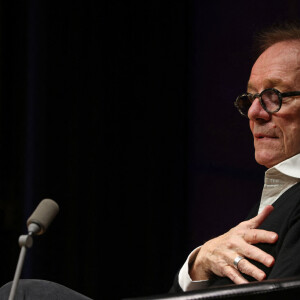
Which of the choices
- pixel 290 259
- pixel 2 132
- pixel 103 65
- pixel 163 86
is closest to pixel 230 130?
pixel 163 86

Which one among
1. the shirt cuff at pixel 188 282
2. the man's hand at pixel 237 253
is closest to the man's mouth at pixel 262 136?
the man's hand at pixel 237 253

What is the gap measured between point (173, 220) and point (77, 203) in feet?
2.09

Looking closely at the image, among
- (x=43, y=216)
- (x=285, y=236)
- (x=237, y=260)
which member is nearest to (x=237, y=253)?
(x=237, y=260)

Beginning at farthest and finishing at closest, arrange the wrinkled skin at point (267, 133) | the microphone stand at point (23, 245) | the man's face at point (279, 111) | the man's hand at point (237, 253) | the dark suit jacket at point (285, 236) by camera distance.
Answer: the man's face at point (279, 111), the wrinkled skin at point (267, 133), the man's hand at point (237, 253), the dark suit jacket at point (285, 236), the microphone stand at point (23, 245)

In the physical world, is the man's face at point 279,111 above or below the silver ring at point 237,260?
above

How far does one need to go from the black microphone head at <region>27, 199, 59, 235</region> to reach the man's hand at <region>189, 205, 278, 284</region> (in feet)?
1.70

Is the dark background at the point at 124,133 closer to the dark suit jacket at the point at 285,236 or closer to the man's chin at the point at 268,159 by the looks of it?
the man's chin at the point at 268,159

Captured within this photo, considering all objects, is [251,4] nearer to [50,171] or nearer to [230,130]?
[230,130]

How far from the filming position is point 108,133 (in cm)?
287

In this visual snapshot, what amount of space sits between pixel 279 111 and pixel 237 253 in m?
0.45

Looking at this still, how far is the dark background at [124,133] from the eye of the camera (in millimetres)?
2688

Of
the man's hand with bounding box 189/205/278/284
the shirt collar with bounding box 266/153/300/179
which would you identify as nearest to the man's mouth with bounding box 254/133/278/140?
the shirt collar with bounding box 266/153/300/179

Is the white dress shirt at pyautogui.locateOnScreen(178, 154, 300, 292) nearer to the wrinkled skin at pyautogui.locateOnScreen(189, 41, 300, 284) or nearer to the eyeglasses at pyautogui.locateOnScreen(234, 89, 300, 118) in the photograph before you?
the wrinkled skin at pyautogui.locateOnScreen(189, 41, 300, 284)

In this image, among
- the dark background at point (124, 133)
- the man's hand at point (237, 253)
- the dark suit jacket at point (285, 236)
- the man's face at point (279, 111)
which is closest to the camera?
the dark suit jacket at point (285, 236)
